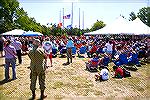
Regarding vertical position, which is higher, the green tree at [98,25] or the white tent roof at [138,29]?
the green tree at [98,25]

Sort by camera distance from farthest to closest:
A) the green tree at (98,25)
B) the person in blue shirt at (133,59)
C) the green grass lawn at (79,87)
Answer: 1. the green tree at (98,25)
2. the person in blue shirt at (133,59)
3. the green grass lawn at (79,87)

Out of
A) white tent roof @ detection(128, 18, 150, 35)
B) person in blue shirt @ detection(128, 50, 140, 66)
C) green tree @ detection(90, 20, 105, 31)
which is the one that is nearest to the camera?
person in blue shirt @ detection(128, 50, 140, 66)

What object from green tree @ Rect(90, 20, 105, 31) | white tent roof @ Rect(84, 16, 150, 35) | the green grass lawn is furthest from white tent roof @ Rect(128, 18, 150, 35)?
green tree @ Rect(90, 20, 105, 31)

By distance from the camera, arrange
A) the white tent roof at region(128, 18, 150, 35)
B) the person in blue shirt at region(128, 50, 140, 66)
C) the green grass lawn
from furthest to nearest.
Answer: the white tent roof at region(128, 18, 150, 35), the person in blue shirt at region(128, 50, 140, 66), the green grass lawn

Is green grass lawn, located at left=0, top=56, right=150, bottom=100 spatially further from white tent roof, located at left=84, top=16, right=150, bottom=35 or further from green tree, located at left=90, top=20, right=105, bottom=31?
green tree, located at left=90, top=20, right=105, bottom=31

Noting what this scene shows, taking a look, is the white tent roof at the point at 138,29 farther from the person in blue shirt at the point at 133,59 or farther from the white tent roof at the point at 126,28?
the person in blue shirt at the point at 133,59

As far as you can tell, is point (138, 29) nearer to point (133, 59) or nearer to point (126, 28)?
point (126, 28)

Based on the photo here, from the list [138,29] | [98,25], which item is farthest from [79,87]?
[98,25]

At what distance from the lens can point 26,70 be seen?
532 inches

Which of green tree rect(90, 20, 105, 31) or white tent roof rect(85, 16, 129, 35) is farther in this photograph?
green tree rect(90, 20, 105, 31)

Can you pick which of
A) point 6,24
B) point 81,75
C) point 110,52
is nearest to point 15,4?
point 6,24

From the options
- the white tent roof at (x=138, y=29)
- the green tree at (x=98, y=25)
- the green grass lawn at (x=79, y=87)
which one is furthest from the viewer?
the green tree at (x=98, y=25)

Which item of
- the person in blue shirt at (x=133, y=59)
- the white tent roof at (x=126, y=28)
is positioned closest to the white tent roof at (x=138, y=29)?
the white tent roof at (x=126, y=28)

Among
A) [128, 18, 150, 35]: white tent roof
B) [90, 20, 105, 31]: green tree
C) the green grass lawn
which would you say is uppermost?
[90, 20, 105, 31]: green tree
